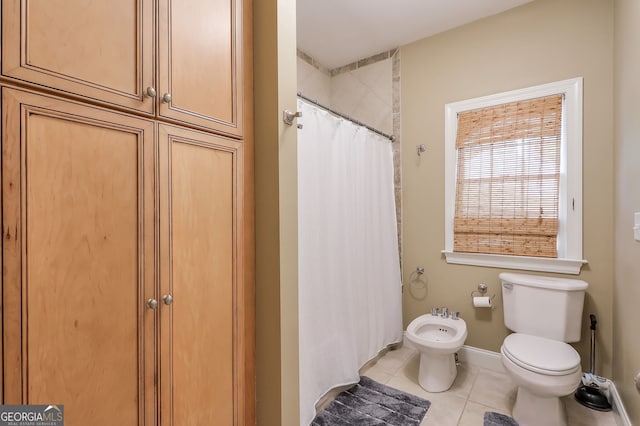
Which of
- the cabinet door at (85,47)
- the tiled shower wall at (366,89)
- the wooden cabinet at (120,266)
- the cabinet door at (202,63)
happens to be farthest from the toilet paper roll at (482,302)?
the cabinet door at (85,47)

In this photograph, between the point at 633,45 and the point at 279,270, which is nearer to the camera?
the point at 279,270

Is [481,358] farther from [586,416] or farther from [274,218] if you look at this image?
[274,218]

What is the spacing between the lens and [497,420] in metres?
1.73

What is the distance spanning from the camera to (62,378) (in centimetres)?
79

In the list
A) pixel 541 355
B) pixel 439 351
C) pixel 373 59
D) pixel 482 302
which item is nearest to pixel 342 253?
pixel 439 351

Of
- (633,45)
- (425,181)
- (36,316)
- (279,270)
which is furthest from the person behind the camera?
(425,181)

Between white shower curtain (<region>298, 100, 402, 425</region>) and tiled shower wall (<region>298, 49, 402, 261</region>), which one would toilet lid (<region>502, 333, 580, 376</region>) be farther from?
tiled shower wall (<region>298, 49, 402, 261</region>)

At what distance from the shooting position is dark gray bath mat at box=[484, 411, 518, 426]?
5.58ft

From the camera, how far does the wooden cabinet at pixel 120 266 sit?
0.73 m

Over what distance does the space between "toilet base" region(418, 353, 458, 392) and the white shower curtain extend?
400mm

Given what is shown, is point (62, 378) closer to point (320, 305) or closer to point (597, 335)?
point (320, 305)

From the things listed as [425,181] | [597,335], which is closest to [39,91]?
[425,181]

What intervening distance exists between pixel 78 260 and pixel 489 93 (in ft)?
8.66

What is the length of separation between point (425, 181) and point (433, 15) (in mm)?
1249
